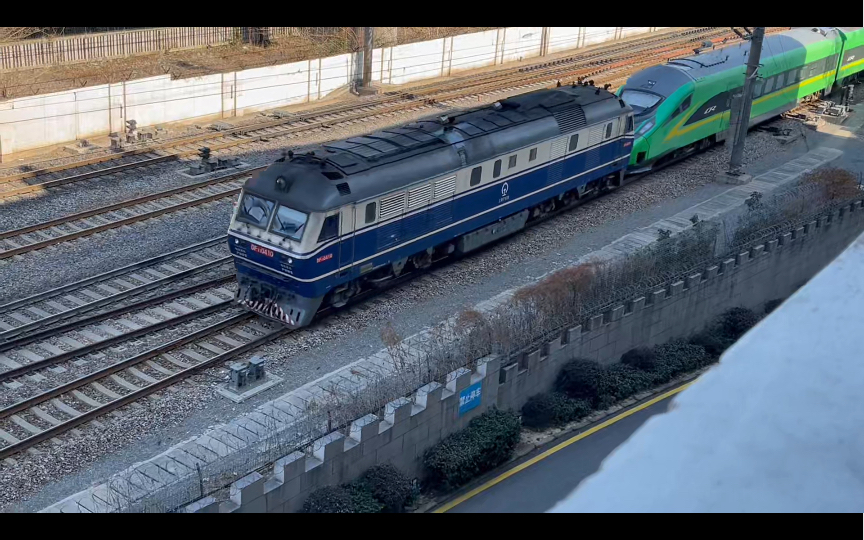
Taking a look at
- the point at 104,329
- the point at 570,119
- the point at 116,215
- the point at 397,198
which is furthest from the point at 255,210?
the point at 570,119

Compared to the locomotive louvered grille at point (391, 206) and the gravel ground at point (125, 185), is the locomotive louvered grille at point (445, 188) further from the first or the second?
the gravel ground at point (125, 185)

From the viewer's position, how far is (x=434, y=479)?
16.3 m

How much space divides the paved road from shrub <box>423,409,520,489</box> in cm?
42

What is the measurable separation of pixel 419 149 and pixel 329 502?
417 inches

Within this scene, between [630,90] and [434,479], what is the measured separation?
20511mm

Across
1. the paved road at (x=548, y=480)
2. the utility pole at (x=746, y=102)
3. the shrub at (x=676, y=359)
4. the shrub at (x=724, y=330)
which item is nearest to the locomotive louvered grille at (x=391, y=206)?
the shrub at (x=676, y=359)

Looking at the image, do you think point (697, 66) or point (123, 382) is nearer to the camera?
point (123, 382)

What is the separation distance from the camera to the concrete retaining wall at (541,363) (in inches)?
543

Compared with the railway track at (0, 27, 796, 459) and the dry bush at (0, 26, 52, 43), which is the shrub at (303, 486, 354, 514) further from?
the dry bush at (0, 26, 52, 43)

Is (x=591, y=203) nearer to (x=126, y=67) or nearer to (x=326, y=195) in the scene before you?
(x=326, y=195)

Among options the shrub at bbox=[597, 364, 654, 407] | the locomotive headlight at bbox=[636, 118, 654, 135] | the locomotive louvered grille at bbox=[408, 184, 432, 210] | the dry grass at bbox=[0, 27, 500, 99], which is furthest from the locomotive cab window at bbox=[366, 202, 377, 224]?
the dry grass at bbox=[0, 27, 500, 99]

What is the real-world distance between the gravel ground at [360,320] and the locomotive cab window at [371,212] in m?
2.27

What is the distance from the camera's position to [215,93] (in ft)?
120

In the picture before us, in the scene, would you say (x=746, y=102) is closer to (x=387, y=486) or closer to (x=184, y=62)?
(x=387, y=486)
